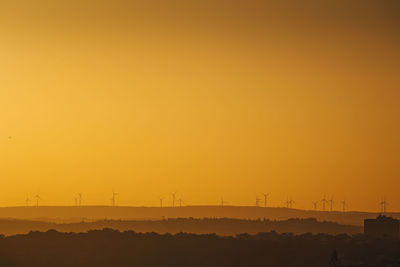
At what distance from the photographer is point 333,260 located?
7407 inches

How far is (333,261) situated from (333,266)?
36.7 inches

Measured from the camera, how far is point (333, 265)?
618 feet

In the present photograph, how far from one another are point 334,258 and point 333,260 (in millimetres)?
1415

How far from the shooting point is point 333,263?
188 meters

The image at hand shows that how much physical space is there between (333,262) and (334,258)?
6.39ft

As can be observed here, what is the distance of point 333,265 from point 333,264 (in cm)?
54

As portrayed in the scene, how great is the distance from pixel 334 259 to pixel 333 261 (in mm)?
1414

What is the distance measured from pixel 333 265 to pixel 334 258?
4.85ft

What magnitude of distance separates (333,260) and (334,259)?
1.03 metres

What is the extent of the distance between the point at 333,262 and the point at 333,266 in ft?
2.97

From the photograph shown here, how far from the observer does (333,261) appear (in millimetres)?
187750

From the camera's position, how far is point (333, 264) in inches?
7397

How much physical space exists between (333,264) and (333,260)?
2.02 feet

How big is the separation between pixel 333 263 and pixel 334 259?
148 cm
